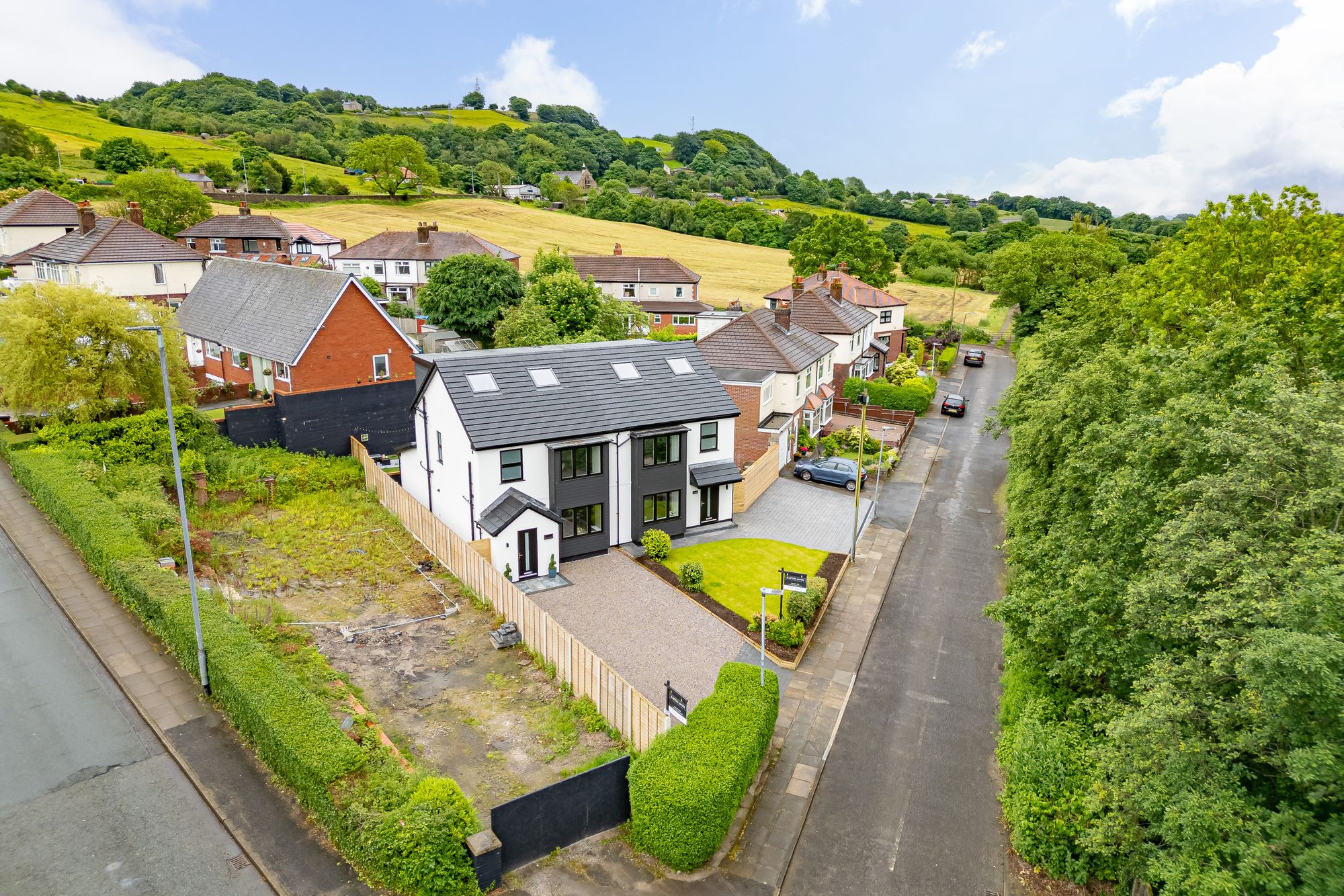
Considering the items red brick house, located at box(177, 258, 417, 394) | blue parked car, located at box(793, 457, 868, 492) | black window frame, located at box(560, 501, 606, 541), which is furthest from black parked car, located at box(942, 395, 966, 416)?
red brick house, located at box(177, 258, 417, 394)

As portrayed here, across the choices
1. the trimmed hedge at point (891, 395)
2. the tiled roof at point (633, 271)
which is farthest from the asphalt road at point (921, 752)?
the tiled roof at point (633, 271)

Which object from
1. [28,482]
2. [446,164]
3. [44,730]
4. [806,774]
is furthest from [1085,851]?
[446,164]

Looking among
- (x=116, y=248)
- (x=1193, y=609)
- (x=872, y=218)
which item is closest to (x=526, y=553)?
(x=1193, y=609)

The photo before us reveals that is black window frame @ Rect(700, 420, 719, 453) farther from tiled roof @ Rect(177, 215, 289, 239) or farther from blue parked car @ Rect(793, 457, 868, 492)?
tiled roof @ Rect(177, 215, 289, 239)

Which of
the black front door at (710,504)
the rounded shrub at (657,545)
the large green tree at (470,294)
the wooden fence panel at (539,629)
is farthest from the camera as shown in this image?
the large green tree at (470,294)

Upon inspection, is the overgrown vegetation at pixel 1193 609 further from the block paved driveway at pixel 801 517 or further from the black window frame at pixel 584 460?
the black window frame at pixel 584 460

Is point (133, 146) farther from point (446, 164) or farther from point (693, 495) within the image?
point (693, 495)

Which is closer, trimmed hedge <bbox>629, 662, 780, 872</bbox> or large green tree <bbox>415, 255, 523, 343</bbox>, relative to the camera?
trimmed hedge <bbox>629, 662, 780, 872</bbox>
